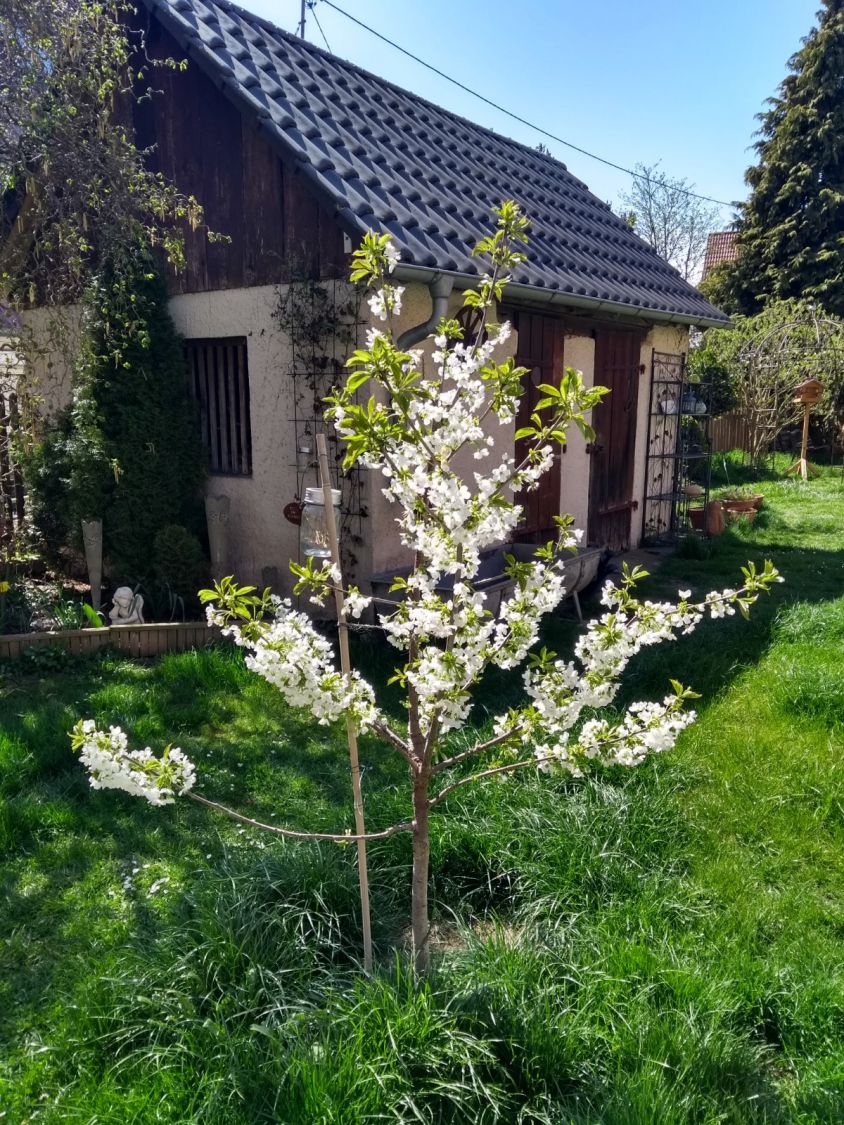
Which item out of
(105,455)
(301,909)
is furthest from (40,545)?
(301,909)

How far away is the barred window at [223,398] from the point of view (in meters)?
6.74

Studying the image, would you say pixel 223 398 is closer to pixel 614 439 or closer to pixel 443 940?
pixel 614 439

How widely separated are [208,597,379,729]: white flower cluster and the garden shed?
11.6 ft

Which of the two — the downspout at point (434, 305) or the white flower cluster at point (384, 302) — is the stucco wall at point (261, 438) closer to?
the downspout at point (434, 305)

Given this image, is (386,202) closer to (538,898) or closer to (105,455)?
(105,455)

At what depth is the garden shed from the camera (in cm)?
574

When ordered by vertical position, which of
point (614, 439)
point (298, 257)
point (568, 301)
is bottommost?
point (614, 439)

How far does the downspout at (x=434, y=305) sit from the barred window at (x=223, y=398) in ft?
5.57

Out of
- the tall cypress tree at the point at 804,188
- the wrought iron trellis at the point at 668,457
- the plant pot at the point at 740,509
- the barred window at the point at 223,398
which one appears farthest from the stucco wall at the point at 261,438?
the tall cypress tree at the point at 804,188

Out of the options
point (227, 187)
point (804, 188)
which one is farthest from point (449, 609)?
point (804, 188)

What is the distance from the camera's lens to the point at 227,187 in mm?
6328

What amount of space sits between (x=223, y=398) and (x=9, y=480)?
2194 mm

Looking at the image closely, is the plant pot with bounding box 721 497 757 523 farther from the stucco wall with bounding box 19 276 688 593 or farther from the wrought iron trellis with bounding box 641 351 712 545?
the stucco wall with bounding box 19 276 688 593

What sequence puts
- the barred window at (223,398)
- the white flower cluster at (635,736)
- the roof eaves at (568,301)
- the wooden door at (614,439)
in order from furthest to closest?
the wooden door at (614,439), the barred window at (223,398), the roof eaves at (568,301), the white flower cluster at (635,736)
